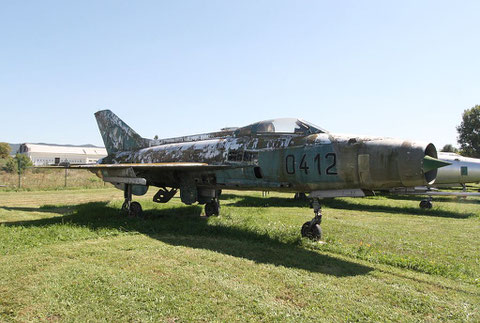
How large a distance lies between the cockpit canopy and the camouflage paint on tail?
6638mm

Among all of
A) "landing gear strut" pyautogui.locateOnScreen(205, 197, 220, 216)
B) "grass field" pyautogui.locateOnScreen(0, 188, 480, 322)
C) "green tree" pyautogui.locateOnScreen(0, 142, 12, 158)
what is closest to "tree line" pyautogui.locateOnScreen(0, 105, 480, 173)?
"green tree" pyautogui.locateOnScreen(0, 142, 12, 158)

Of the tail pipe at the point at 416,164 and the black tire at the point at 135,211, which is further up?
the tail pipe at the point at 416,164

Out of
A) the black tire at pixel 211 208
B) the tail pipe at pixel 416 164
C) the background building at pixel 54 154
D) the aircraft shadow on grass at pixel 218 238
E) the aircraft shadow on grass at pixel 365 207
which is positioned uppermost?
the background building at pixel 54 154

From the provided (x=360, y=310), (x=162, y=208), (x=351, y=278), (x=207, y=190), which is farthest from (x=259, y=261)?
(x=162, y=208)

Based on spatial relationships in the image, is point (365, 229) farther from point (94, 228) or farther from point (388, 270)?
point (94, 228)

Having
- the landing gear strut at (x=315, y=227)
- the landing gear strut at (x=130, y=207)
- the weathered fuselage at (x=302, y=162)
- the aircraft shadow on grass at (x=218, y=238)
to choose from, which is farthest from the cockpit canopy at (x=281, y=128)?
the landing gear strut at (x=130, y=207)

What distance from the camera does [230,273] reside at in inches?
224

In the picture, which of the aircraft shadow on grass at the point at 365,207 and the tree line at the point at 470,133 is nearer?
the aircraft shadow on grass at the point at 365,207

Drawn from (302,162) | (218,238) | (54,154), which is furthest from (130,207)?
(54,154)

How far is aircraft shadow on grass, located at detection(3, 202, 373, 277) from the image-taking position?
646cm

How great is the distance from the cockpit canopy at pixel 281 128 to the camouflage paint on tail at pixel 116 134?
21.8 ft

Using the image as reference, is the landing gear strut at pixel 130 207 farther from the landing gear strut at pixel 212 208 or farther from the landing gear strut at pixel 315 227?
the landing gear strut at pixel 315 227

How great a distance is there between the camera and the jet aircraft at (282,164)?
21.8ft

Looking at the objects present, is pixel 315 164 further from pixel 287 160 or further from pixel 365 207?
pixel 365 207
